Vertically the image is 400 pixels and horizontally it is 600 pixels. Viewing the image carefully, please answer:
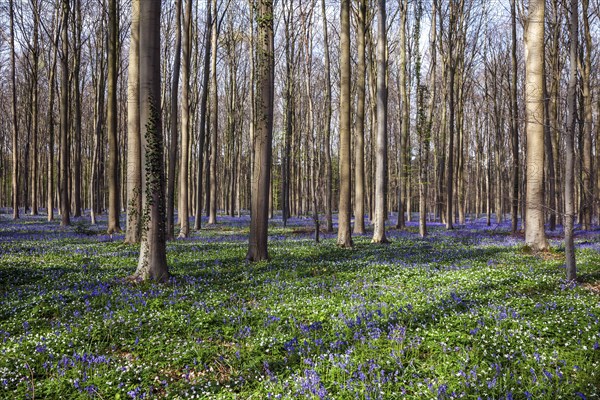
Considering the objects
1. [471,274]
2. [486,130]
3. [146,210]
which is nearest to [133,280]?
[146,210]

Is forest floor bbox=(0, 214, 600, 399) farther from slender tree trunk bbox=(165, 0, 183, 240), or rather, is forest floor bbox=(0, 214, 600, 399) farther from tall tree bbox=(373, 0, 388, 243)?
slender tree trunk bbox=(165, 0, 183, 240)

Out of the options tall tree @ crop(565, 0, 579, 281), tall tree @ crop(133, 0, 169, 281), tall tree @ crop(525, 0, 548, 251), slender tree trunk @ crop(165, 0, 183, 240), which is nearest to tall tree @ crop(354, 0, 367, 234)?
tall tree @ crop(525, 0, 548, 251)

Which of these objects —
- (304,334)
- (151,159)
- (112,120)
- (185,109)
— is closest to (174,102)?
(185,109)

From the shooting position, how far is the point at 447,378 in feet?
13.8

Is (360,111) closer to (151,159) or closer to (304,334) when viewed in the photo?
(151,159)

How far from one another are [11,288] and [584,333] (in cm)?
1113

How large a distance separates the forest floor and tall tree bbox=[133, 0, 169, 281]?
73cm

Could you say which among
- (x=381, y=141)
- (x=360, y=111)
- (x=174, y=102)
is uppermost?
(x=174, y=102)

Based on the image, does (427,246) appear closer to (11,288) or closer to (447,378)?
(447,378)

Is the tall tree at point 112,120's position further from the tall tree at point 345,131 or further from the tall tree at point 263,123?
the tall tree at point 345,131

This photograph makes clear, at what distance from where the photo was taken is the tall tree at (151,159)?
8.66 meters

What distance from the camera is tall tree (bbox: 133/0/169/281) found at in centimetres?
866

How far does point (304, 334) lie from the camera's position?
5.56 m

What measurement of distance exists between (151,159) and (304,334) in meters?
5.81
